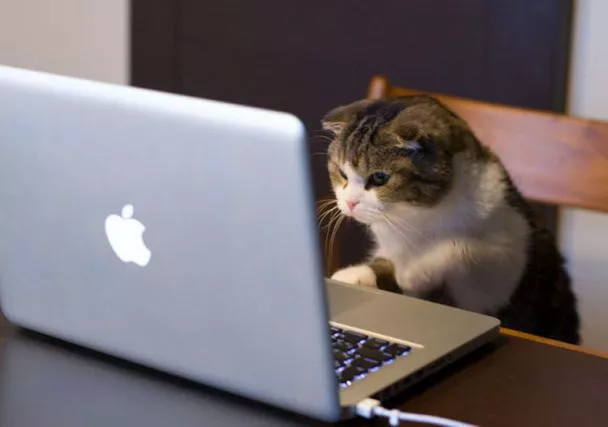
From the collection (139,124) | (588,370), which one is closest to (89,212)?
(139,124)

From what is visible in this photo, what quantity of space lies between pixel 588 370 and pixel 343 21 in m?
1.34

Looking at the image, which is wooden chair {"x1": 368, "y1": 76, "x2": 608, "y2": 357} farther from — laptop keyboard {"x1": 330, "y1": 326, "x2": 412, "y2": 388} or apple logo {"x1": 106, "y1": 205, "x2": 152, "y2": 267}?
apple logo {"x1": 106, "y1": 205, "x2": 152, "y2": 267}

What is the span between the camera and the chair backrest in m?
1.47

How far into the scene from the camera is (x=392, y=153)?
130 cm

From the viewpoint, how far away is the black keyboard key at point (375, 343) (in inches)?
38.8

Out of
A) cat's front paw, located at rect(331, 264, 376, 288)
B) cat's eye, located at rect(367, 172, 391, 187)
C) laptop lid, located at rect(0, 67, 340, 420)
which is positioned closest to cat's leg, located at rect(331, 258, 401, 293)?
cat's front paw, located at rect(331, 264, 376, 288)

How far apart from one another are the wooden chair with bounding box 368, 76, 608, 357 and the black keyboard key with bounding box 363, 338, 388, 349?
603 mm

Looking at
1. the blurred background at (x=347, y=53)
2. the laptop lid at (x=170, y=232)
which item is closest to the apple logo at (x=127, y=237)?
the laptop lid at (x=170, y=232)

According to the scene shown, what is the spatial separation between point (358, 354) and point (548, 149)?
2.17 ft

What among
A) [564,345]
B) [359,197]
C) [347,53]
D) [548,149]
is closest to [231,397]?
[564,345]

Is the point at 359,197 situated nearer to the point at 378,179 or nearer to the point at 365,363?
the point at 378,179

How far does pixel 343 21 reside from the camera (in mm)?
2197

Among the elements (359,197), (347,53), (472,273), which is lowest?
(472,273)

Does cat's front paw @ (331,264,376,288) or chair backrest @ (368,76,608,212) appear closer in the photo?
cat's front paw @ (331,264,376,288)
